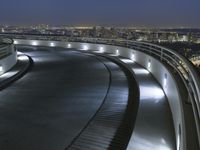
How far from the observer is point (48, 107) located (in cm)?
841

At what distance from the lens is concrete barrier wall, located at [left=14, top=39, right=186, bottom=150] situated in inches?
222

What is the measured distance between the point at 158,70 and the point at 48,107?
15.7 ft

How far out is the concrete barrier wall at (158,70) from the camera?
5634 mm

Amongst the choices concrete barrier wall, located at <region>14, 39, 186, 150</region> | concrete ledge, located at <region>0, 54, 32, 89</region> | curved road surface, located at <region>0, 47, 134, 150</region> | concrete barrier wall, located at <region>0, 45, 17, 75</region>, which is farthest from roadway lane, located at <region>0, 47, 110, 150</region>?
concrete barrier wall, located at <region>14, 39, 186, 150</region>

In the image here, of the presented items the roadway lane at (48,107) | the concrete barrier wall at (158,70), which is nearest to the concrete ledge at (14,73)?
the roadway lane at (48,107)

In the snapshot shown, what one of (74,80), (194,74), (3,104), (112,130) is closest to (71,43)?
(74,80)

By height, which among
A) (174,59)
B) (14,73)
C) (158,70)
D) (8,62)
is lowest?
(14,73)

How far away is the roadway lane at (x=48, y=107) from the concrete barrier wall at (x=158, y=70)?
1.91 metres

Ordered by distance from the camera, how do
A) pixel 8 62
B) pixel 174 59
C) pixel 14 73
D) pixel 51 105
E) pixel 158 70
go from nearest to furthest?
pixel 51 105
pixel 174 59
pixel 158 70
pixel 14 73
pixel 8 62

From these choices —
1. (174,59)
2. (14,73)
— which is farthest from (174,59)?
(14,73)

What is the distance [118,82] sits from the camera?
1170 cm

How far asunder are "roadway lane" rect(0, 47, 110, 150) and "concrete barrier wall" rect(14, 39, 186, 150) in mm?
1907

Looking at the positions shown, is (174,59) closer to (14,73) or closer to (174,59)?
(174,59)

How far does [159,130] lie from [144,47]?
1090 centimetres
